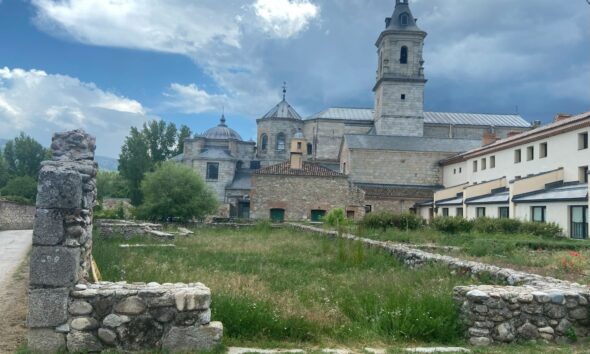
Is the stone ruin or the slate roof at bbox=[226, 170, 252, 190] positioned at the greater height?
the slate roof at bbox=[226, 170, 252, 190]

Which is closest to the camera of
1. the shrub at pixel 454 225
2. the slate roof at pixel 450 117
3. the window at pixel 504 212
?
the shrub at pixel 454 225

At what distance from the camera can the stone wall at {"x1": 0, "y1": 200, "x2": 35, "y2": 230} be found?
28.3m

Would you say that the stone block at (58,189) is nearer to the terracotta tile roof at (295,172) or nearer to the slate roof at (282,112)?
the terracotta tile roof at (295,172)

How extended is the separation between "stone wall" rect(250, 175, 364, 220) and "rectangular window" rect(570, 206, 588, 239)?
1769 cm

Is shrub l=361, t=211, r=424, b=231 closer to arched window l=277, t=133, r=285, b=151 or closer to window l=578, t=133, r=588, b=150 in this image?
window l=578, t=133, r=588, b=150

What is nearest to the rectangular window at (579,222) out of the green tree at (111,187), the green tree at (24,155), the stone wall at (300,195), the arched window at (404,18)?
the stone wall at (300,195)

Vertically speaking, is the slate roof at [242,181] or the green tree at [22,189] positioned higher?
the slate roof at [242,181]

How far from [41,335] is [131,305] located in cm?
103

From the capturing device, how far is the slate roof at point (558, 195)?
849 inches

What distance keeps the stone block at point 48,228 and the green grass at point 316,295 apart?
2.08 m

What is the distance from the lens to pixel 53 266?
5293 mm

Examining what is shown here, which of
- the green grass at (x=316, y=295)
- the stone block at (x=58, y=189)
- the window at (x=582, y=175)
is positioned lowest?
the green grass at (x=316, y=295)

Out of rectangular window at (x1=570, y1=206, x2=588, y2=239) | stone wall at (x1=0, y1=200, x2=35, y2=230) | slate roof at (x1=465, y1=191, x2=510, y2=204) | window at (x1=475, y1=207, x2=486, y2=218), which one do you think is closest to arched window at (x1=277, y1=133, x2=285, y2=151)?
slate roof at (x1=465, y1=191, x2=510, y2=204)

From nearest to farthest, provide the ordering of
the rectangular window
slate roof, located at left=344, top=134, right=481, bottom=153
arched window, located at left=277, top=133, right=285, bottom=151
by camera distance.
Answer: the rectangular window
slate roof, located at left=344, top=134, right=481, bottom=153
arched window, located at left=277, top=133, right=285, bottom=151
